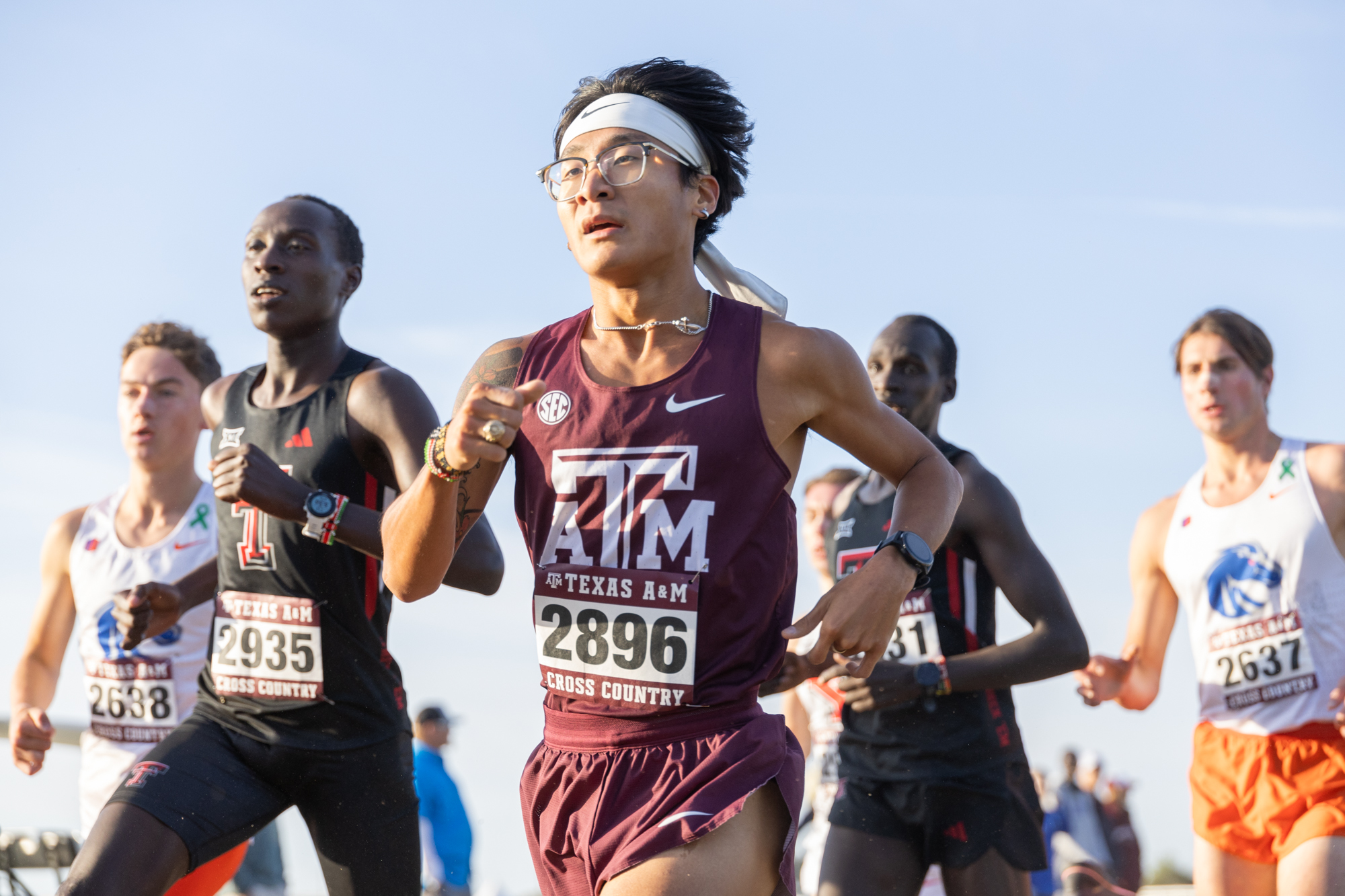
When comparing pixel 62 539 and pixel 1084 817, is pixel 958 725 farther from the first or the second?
pixel 1084 817

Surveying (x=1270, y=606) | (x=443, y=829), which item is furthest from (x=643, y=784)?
(x=443, y=829)

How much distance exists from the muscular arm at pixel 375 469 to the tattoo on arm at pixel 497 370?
3.06 feet

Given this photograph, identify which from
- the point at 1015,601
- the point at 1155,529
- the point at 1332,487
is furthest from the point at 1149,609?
the point at 1015,601

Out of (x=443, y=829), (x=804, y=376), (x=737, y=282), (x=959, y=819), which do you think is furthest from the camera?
(x=443, y=829)

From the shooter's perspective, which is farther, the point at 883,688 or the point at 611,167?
the point at 883,688

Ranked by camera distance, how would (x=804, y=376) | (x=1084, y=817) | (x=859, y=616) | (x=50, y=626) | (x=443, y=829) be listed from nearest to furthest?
1. (x=859, y=616)
2. (x=804, y=376)
3. (x=50, y=626)
4. (x=443, y=829)
5. (x=1084, y=817)

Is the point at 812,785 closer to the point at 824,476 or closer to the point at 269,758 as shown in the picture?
the point at 824,476

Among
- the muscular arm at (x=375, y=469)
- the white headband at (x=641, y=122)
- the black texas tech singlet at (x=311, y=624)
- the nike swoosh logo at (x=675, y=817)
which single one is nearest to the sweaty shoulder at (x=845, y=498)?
the muscular arm at (x=375, y=469)

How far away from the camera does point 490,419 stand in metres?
2.81

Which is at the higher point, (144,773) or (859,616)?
(859,616)

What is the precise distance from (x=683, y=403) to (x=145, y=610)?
2480 millimetres

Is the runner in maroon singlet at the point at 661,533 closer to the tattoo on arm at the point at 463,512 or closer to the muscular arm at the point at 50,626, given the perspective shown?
the tattoo on arm at the point at 463,512

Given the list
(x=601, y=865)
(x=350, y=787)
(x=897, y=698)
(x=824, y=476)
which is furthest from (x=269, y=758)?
(x=824, y=476)

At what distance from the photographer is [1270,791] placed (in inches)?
226
